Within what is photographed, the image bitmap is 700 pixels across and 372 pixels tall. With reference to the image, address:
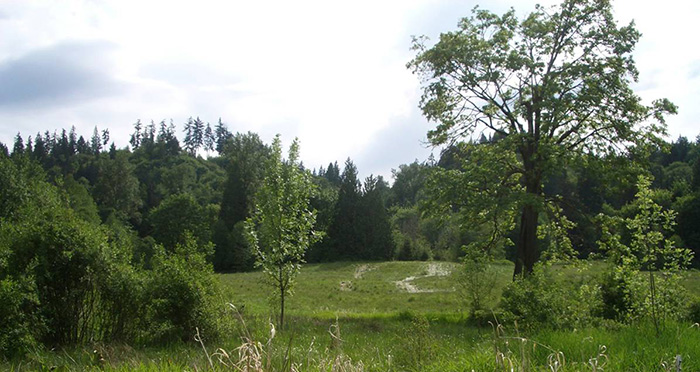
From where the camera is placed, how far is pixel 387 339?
15.3m

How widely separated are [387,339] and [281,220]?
5.35 metres

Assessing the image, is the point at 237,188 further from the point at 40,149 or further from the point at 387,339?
the point at 40,149

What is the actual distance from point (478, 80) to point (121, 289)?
16606mm

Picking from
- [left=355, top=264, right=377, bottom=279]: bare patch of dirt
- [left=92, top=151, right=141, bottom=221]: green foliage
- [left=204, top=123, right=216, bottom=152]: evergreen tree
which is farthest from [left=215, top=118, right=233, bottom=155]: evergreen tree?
[left=355, top=264, right=377, bottom=279]: bare patch of dirt

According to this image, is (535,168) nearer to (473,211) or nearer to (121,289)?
(473,211)

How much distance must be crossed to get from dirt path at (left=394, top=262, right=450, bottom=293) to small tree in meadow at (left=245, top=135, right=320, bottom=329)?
72.9 ft

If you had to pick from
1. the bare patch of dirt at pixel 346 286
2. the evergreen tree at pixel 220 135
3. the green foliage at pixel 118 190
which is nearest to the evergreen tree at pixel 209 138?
the evergreen tree at pixel 220 135

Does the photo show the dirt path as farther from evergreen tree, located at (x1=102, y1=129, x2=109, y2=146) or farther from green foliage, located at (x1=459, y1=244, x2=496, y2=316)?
evergreen tree, located at (x1=102, y1=129, x2=109, y2=146)

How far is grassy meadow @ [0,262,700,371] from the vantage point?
4785mm

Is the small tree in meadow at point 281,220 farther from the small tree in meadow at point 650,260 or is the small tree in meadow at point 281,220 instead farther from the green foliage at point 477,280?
the small tree in meadow at point 650,260

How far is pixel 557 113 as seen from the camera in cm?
2019

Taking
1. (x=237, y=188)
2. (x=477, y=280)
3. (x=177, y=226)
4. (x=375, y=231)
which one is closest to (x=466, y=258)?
(x=477, y=280)

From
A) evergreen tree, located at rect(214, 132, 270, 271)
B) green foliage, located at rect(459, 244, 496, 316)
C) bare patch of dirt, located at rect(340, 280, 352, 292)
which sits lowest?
bare patch of dirt, located at rect(340, 280, 352, 292)

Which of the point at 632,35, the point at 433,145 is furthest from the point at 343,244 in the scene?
the point at 632,35
